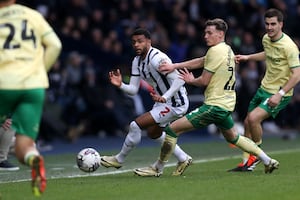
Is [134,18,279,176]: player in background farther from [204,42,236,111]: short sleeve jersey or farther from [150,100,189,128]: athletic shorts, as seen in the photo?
[150,100,189,128]: athletic shorts

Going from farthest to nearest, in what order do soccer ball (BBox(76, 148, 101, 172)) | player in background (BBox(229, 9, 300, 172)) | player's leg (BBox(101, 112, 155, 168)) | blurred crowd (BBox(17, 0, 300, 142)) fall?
1. blurred crowd (BBox(17, 0, 300, 142))
2. player in background (BBox(229, 9, 300, 172))
3. player's leg (BBox(101, 112, 155, 168))
4. soccer ball (BBox(76, 148, 101, 172))

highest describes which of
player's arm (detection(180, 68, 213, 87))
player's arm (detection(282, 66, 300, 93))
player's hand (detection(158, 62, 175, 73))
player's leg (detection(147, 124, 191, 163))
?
player's hand (detection(158, 62, 175, 73))

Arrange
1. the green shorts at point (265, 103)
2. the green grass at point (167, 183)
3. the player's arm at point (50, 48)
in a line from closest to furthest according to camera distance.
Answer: the player's arm at point (50, 48) < the green grass at point (167, 183) < the green shorts at point (265, 103)

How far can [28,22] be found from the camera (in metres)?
10.3

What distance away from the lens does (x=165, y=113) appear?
46.0ft

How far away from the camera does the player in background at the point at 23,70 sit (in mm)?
10117

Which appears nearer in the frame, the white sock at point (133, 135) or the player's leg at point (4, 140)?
the white sock at point (133, 135)

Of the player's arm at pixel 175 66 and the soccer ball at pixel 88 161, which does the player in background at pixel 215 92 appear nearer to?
the player's arm at pixel 175 66

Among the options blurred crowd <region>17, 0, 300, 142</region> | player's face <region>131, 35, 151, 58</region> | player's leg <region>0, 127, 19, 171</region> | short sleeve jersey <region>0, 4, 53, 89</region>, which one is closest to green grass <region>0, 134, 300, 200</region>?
player's leg <region>0, 127, 19, 171</region>

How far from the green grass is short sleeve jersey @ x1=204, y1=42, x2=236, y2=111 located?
1.07 meters

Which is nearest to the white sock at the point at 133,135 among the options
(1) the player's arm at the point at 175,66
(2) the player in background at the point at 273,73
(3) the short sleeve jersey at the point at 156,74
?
(3) the short sleeve jersey at the point at 156,74

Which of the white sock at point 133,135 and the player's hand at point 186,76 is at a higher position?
the player's hand at point 186,76

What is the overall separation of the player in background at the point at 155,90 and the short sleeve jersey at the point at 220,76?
1.57ft

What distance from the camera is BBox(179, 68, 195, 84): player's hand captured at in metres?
13.5
